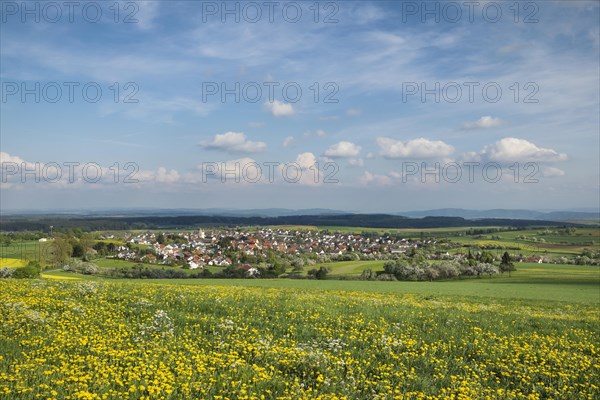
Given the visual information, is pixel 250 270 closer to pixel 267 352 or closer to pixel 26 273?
pixel 26 273

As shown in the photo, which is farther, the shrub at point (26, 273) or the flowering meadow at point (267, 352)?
the shrub at point (26, 273)

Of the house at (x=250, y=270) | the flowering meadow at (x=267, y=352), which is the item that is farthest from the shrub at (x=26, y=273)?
the house at (x=250, y=270)

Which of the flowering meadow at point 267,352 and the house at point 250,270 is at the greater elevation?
the flowering meadow at point 267,352

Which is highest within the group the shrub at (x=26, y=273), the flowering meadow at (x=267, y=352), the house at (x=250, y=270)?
the flowering meadow at (x=267, y=352)

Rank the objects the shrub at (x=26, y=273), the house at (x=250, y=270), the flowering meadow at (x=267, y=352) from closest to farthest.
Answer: the flowering meadow at (x=267, y=352)
the shrub at (x=26, y=273)
the house at (x=250, y=270)

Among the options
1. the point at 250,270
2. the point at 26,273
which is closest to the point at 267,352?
the point at 26,273

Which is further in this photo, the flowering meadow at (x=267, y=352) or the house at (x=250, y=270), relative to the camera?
the house at (x=250, y=270)

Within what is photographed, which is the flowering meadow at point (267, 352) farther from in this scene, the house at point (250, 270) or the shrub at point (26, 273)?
the house at point (250, 270)

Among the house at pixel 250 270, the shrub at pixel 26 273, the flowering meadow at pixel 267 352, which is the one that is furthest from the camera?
the house at pixel 250 270

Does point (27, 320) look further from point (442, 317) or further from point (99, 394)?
point (442, 317)
